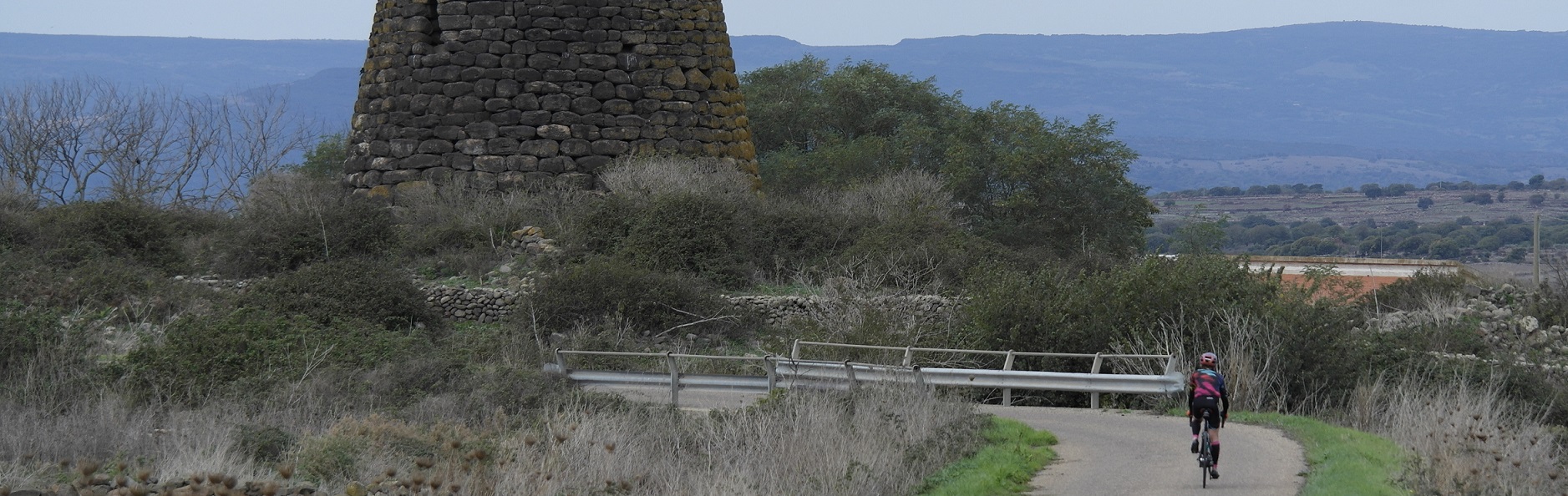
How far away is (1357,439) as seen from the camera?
12.4 meters

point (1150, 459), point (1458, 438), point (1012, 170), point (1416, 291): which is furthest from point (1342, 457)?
point (1012, 170)

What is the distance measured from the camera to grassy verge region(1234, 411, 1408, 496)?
10.3m

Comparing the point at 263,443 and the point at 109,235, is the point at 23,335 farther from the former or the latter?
the point at 109,235

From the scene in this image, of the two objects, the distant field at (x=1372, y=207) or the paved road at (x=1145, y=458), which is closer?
the paved road at (x=1145, y=458)

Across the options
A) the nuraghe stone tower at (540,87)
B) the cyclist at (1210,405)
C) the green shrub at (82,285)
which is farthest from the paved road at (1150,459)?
the green shrub at (82,285)

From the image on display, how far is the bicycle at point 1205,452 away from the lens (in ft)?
34.0

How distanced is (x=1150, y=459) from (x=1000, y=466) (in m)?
1.28

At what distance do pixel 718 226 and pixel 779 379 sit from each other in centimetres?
723

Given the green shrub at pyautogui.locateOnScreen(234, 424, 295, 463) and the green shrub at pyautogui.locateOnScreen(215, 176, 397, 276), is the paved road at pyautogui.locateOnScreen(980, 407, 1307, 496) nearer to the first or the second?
the green shrub at pyautogui.locateOnScreen(234, 424, 295, 463)

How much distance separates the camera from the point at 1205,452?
10.3 m

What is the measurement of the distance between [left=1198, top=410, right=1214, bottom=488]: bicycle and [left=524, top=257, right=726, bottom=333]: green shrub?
35.7 ft

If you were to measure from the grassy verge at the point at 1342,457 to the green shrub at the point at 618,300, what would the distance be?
28.2 ft

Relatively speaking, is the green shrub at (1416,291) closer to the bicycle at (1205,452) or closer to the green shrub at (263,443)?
the bicycle at (1205,452)

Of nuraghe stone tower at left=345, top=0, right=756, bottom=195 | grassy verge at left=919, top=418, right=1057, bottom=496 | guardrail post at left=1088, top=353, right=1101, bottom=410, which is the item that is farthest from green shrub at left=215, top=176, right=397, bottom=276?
grassy verge at left=919, top=418, right=1057, bottom=496
